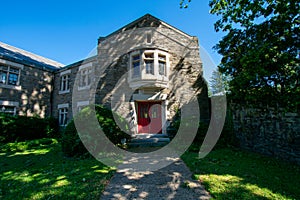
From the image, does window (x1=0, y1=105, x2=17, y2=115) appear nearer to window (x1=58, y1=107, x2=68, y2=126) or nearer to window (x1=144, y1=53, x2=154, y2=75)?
window (x1=58, y1=107, x2=68, y2=126)

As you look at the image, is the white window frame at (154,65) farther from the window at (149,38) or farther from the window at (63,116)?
the window at (63,116)

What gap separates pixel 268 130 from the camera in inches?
227

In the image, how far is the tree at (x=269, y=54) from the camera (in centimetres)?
491

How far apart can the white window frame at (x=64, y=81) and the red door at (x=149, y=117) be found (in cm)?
690

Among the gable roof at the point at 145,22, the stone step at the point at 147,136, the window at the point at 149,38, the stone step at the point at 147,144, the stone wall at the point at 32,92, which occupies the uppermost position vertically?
the gable roof at the point at 145,22

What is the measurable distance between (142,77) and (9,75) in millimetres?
9854

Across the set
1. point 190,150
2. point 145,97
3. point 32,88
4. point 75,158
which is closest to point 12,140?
point 32,88

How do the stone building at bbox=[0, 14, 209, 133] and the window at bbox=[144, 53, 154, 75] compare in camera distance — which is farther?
the window at bbox=[144, 53, 154, 75]

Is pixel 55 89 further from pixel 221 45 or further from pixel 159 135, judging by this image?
pixel 221 45

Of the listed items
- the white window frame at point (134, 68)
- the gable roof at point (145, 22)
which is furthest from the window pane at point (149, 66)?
the gable roof at point (145, 22)

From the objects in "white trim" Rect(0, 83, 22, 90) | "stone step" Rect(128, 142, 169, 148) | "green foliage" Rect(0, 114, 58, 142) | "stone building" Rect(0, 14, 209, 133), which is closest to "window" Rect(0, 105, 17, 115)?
"stone building" Rect(0, 14, 209, 133)

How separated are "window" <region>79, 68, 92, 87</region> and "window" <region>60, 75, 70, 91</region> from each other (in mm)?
1749

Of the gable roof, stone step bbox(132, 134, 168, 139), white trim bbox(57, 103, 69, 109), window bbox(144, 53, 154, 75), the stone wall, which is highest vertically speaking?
the gable roof

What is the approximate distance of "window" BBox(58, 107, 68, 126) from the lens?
12180 mm
